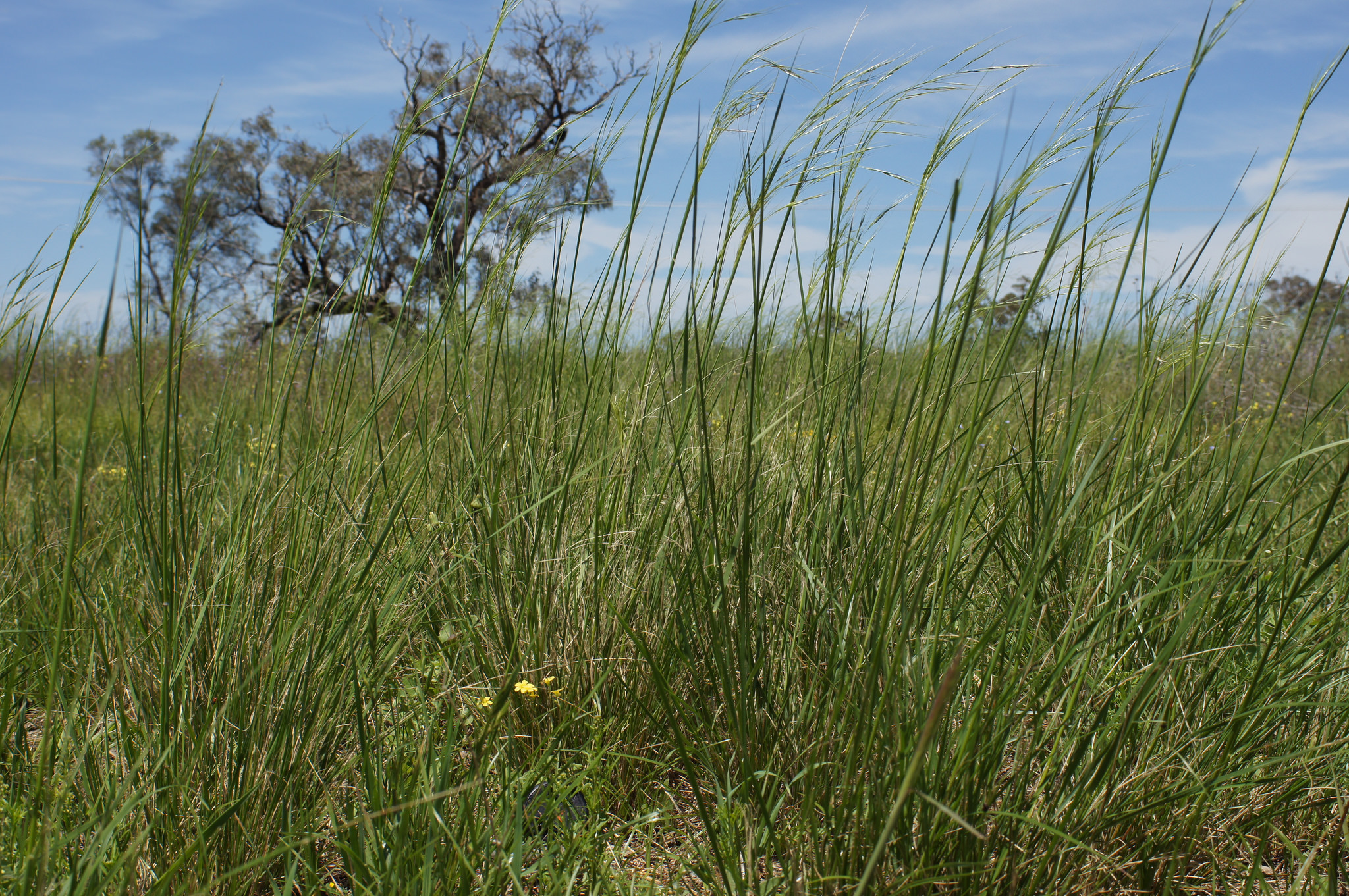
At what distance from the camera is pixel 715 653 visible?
3.46 ft

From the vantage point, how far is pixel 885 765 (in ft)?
3.16

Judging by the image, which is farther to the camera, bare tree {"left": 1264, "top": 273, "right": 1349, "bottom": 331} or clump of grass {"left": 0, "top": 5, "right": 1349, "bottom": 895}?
bare tree {"left": 1264, "top": 273, "right": 1349, "bottom": 331}

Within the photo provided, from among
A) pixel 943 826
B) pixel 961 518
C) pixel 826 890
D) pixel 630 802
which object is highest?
pixel 961 518

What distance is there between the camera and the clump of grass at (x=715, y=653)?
0.94m

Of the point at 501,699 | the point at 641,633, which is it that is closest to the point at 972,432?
the point at 501,699

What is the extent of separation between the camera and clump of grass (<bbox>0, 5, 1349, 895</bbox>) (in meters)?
0.94

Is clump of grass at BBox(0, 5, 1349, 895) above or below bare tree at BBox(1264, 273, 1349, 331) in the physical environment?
below

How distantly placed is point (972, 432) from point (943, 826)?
1.55ft

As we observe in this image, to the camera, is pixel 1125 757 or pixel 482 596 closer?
pixel 1125 757

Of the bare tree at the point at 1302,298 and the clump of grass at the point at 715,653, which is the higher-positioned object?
the bare tree at the point at 1302,298

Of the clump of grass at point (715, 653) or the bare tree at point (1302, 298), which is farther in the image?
the bare tree at point (1302, 298)

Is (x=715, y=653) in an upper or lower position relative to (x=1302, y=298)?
lower

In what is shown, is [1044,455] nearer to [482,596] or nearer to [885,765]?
[885,765]

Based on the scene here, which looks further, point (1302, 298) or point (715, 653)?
point (1302, 298)
